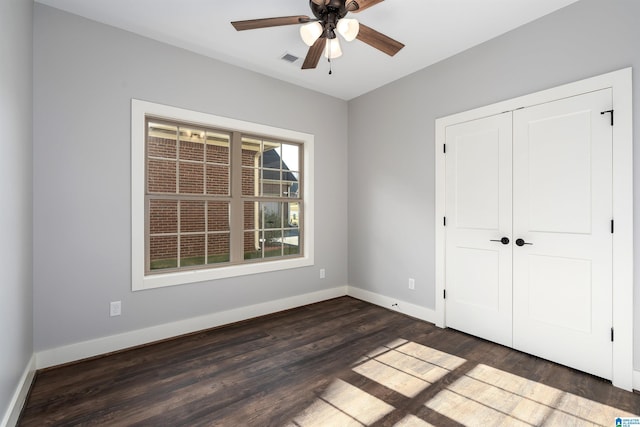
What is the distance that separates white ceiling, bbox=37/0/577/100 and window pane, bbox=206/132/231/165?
0.85m

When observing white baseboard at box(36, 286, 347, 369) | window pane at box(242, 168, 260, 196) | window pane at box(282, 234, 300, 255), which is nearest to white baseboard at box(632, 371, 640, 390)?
white baseboard at box(36, 286, 347, 369)

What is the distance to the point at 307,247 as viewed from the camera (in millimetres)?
4113

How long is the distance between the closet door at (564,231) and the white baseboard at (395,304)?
2.92ft

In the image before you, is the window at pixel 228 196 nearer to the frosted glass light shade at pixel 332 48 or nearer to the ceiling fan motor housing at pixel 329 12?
the frosted glass light shade at pixel 332 48

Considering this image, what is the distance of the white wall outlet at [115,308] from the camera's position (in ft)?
8.89

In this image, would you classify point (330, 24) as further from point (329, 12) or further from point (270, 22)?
point (270, 22)

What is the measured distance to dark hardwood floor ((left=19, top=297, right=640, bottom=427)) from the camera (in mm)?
1858

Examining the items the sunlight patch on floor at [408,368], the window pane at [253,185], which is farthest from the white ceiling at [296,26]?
the sunlight patch on floor at [408,368]

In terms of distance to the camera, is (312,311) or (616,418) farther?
(312,311)

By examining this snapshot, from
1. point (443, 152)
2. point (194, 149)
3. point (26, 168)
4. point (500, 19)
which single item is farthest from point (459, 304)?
point (194, 149)

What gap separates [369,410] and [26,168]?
293 centimetres

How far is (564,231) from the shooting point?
2.45 metres

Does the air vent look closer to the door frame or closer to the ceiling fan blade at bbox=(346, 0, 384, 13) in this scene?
the ceiling fan blade at bbox=(346, 0, 384, 13)

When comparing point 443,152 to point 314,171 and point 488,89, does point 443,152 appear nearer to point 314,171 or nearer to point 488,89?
point 488,89
